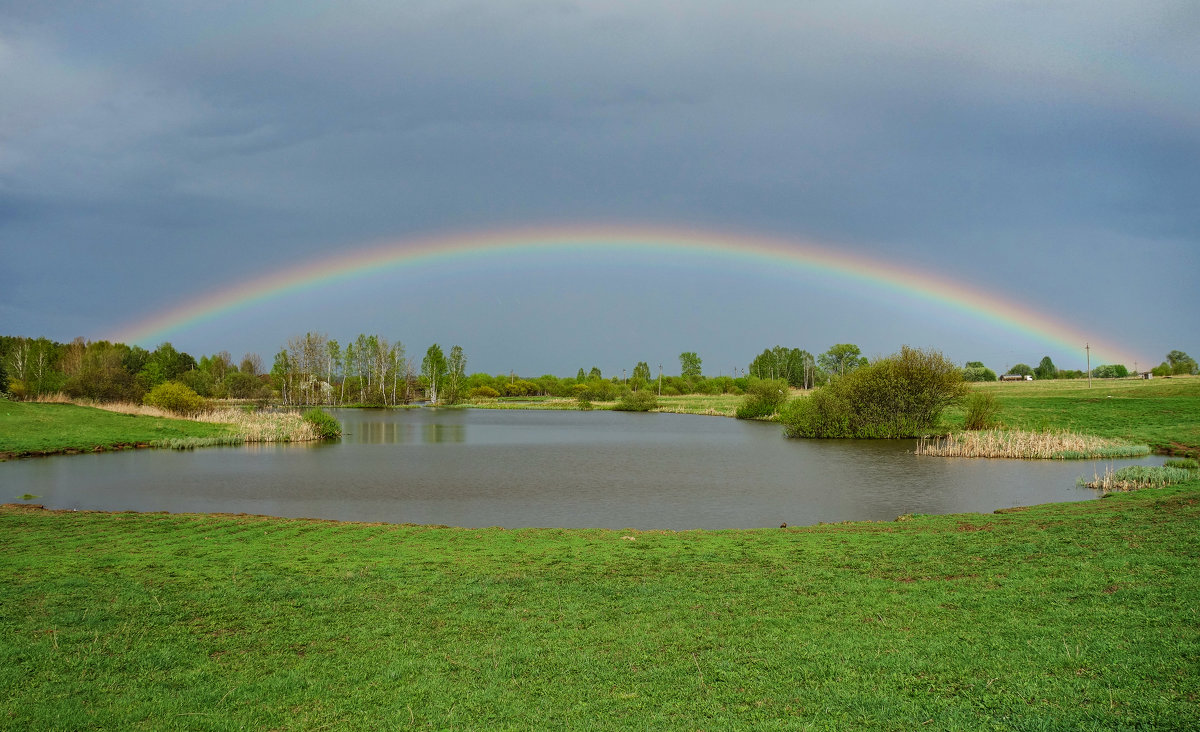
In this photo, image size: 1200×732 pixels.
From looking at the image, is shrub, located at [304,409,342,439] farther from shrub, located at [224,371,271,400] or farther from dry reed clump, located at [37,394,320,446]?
shrub, located at [224,371,271,400]

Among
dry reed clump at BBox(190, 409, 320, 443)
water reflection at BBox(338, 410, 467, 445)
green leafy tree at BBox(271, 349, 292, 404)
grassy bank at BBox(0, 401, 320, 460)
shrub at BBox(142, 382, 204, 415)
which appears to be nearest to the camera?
grassy bank at BBox(0, 401, 320, 460)

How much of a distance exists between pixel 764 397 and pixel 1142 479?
55.3 metres

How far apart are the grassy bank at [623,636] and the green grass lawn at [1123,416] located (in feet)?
109

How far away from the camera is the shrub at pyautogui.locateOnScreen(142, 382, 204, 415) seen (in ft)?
181

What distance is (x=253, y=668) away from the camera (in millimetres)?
6398

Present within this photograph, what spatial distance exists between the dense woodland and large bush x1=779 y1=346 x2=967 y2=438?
15.2 ft

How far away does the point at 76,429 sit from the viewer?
132ft

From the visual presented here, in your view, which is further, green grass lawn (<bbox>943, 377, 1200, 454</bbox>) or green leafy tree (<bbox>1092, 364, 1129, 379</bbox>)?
green leafy tree (<bbox>1092, 364, 1129, 379</bbox>)

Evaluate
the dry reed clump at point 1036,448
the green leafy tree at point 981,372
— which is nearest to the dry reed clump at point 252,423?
the dry reed clump at point 1036,448

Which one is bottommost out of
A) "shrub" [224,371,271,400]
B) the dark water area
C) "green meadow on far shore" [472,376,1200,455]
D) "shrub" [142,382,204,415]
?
the dark water area

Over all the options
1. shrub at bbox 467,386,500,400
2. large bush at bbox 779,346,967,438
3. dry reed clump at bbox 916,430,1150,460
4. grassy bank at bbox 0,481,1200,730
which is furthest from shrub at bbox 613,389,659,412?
grassy bank at bbox 0,481,1200,730

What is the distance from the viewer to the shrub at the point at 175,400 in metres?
55.2

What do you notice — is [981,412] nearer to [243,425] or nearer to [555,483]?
[555,483]

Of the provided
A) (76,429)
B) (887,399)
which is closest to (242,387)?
(76,429)
